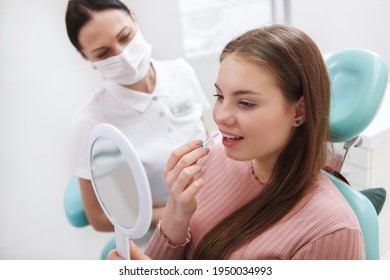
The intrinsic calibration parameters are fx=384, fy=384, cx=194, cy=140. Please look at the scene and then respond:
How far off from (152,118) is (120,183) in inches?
21.2

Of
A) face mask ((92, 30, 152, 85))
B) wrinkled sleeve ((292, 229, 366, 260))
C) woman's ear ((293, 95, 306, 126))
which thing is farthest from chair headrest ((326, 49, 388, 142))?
face mask ((92, 30, 152, 85))

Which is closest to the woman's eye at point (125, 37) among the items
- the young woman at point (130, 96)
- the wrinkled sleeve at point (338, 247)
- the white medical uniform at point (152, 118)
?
the young woman at point (130, 96)

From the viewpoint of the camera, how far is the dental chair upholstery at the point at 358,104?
2.82 ft

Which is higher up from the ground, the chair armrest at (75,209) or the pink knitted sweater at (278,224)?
the pink knitted sweater at (278,224)

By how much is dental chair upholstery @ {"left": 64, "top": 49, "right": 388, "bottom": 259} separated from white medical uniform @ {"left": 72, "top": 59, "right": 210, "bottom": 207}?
0.57m

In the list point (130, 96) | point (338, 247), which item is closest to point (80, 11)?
point (130, 96)

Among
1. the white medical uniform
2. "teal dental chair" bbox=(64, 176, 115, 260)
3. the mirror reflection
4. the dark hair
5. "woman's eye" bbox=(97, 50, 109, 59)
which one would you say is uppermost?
the dark hair

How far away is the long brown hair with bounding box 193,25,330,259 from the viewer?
77 centimetres

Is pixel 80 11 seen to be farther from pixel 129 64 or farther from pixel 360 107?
pixel 360 107

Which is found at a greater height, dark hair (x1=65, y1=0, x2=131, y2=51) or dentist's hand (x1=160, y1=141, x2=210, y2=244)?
dark hair (x1=65, y1=0, x2=131, y2=51)

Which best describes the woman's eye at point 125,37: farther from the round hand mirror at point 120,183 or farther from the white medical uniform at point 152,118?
the round hand mirror at point 120,183

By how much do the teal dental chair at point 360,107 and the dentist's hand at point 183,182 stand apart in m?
0.34

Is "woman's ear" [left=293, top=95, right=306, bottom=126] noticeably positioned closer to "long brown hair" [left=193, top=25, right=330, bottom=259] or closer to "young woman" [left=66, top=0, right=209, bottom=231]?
"long brown hair" [left=193, top=25, right=330, bottom=259]

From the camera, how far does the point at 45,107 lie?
1598 millimetres
